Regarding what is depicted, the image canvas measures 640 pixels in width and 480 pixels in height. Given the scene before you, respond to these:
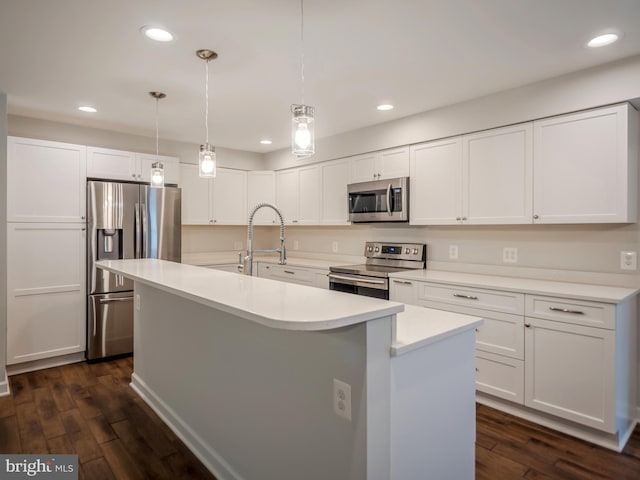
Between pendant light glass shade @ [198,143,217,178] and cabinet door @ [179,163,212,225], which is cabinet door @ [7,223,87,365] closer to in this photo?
cabinet door @ [179,163,212,225]

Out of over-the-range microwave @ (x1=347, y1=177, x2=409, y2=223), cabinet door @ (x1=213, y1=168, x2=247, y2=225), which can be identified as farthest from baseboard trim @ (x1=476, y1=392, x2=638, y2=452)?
cabinet door @ (x1=213, y1=168, x2=247, y2=225)

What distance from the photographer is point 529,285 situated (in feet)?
8.95

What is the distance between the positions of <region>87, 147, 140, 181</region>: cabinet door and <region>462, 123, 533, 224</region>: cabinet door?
331 cm

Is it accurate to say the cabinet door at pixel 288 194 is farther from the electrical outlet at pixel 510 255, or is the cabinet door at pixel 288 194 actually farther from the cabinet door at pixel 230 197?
the electrical outlet at pixel 510 255

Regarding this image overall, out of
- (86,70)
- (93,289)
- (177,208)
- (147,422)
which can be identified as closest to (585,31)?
(86,70)

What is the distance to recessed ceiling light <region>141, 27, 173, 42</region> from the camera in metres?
2.10

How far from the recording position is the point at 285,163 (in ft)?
17.0

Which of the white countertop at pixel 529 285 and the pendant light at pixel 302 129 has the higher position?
the pendant light at pixel 302 129

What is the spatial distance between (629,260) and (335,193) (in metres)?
2.72

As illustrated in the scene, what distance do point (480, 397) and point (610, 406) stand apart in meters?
0.85

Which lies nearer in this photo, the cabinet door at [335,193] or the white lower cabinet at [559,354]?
the white lower cabinet at [559,354]

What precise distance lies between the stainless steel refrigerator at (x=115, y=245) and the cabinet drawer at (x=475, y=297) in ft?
9.13

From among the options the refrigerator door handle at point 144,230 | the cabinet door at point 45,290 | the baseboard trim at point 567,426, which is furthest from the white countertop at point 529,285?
the cabinet door at point 45,290

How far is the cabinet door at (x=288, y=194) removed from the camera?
16.5 feet
